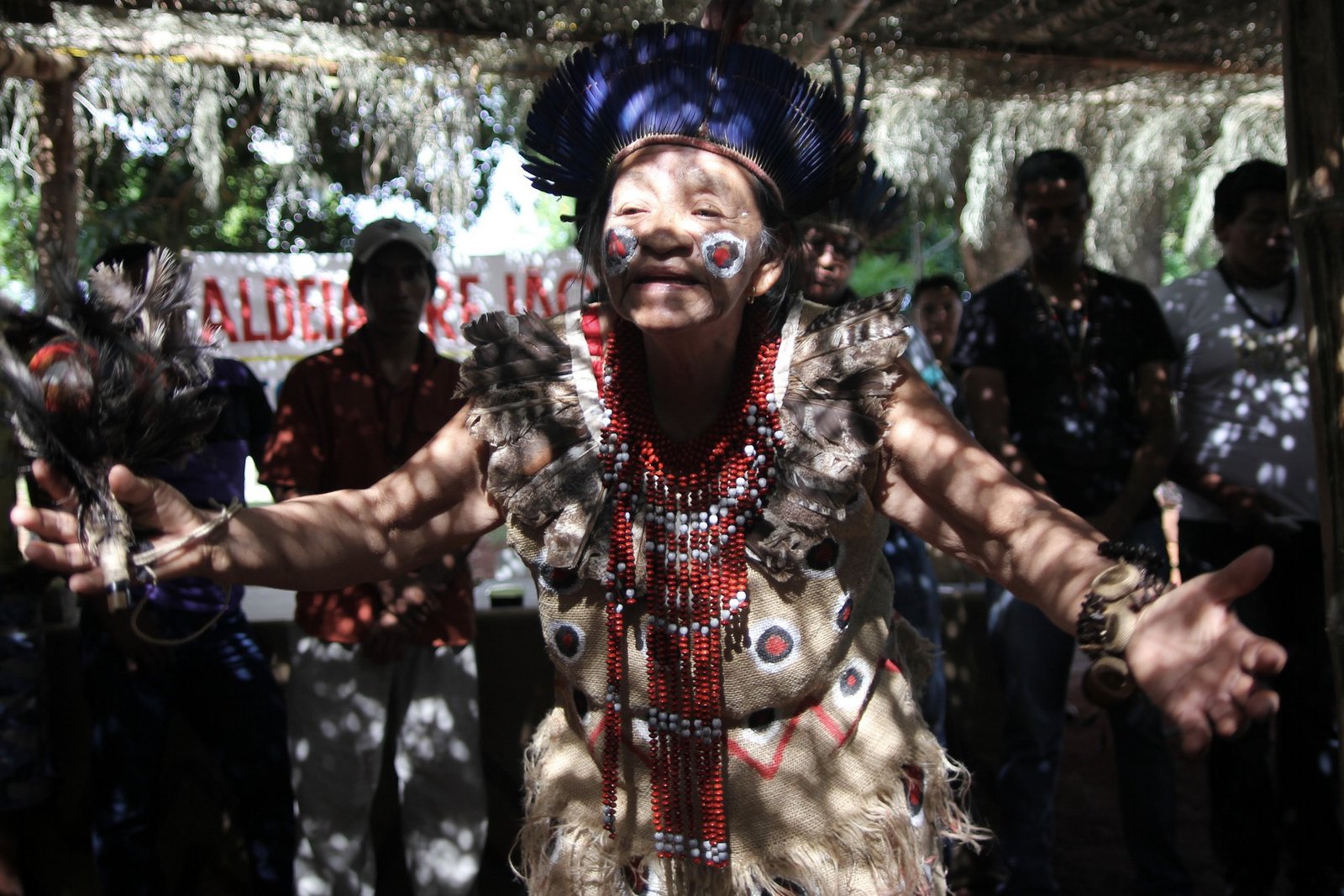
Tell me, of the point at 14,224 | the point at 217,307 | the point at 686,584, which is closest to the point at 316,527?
the point at 686,584

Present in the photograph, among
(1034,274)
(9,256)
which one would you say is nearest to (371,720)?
(1034,274)

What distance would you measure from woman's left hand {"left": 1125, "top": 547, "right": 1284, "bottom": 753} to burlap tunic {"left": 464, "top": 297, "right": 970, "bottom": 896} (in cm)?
67

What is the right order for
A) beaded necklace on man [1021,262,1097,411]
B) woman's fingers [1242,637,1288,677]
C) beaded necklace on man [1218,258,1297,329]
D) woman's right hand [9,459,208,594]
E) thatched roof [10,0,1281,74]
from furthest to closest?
1. thatched roof [10,0,1281,74]
2. beaded necklace on man [1218,258,1297,329]
3. beaded necklace on man [1021,262,1097,411]
4. woman's right hand [9,459,208,594]
5. woman's fingers [1242,637,1288,677]

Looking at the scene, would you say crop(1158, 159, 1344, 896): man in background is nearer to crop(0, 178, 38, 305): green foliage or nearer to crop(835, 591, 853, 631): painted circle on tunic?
crop(835, 591, 853, 631): painted circle on tunic

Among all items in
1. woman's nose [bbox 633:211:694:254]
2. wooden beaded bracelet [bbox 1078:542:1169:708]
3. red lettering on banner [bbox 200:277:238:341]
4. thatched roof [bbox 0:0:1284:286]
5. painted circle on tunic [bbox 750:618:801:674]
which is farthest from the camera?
red lettering on banner [bbox 200:277:238:341]

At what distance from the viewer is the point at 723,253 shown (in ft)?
7.09

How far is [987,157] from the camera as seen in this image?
32.3ft

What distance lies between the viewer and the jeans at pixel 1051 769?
3990 mm

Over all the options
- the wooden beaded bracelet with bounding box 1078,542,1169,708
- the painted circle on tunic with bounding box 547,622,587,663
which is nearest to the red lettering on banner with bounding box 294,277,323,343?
the painted circle on tunic with bounding box 547,622,587,663

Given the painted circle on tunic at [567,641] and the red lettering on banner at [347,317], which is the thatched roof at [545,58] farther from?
the painted circle on tunic at [567,641]

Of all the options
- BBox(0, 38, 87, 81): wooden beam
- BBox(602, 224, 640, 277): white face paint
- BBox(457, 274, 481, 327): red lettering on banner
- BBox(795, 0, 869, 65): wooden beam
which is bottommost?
BBox(457, 274, 481, 327): red lettering on banner

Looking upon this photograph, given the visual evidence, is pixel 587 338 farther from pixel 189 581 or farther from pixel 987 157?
pixel 987 157

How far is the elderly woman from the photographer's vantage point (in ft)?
7.22

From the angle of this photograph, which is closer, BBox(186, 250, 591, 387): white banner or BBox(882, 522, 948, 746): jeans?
BBox(882, 522, 948, 746): jeans
